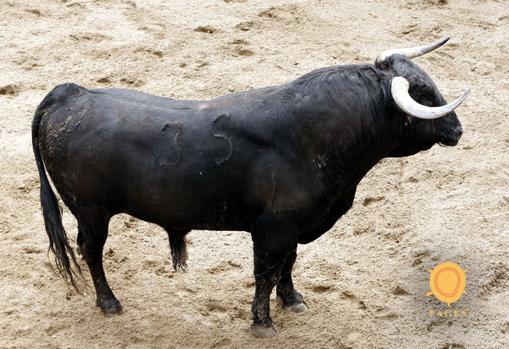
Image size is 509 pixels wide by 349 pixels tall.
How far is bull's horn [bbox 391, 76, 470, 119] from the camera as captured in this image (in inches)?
175

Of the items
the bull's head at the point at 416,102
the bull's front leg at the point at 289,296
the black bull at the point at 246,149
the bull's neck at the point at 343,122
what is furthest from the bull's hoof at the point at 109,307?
the bull's head at the point at 416,102

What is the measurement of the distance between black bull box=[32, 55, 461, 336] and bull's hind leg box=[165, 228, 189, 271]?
0.88 ft

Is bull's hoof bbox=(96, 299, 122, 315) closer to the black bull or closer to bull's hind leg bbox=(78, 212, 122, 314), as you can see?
bull's hind leg bbox=(78, 212, 122, 314)

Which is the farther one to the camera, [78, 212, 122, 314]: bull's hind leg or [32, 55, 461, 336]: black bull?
[78, 212, 122, 314]: bull's hind leg

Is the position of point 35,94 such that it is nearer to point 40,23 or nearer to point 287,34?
point 40,23

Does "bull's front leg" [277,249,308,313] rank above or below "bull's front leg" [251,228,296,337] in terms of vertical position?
below

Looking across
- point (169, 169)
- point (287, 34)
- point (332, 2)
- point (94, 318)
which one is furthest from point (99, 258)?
point (332, 2)

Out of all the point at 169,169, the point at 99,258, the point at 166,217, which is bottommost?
the point at 99,258

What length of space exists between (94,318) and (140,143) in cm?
125

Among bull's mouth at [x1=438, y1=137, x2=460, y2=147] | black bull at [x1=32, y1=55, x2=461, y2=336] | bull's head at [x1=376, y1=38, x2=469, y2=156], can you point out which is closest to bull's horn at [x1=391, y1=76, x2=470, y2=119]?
bull's head at [x1=376, y1=38, x2=469, y2=156]

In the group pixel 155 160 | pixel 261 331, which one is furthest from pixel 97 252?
pixel 261 331

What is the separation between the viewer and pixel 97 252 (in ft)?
17.0

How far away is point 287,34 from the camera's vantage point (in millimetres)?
8250

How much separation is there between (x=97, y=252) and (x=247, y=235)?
1268mm
